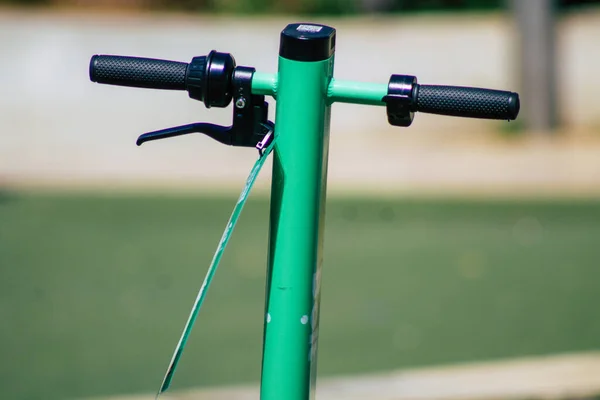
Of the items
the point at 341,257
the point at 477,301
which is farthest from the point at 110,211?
the point at 477,301

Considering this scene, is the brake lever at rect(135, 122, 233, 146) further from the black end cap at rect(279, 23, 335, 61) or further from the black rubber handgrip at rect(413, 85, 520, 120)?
the black rubber handgrip at rect(413, 85, 520, 120)

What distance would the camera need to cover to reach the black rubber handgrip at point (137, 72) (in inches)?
68.3

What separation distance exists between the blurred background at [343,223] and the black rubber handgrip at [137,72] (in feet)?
4.56

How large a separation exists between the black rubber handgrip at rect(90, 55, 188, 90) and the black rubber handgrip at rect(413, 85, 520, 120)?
462 mm

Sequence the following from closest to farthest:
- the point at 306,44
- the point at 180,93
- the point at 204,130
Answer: the point at 306,44 < the point at 204,130 < the point at 180,93

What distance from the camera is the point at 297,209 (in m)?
1.69

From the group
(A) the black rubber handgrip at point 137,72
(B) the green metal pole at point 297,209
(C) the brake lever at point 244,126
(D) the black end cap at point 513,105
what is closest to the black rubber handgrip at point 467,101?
(D) the black end cap at point 513,105

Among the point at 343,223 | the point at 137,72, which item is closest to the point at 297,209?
the point at 137,72

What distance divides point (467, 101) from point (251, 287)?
10.9 ft

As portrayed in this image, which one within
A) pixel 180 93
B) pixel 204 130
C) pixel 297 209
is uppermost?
pixel 204 130

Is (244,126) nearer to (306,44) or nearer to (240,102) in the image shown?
(240,102)

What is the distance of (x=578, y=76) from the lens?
30.2 feet

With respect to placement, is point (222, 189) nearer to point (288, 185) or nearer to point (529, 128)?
point (529, 128)

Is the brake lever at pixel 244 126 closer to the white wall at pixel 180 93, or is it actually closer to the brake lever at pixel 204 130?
the brake lever at pixel 204 130
